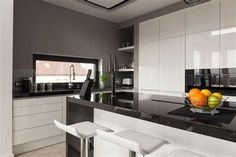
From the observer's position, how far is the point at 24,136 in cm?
232

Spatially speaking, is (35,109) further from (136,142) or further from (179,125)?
(179,125)

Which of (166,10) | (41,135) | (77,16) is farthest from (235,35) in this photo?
(41,135)

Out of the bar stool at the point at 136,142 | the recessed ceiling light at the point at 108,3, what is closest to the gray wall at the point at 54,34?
the recessed ceiling light at the point at 108,3

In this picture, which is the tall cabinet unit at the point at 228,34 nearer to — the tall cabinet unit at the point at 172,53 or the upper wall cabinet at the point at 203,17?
the upper wall cabinet at the point at 203,17

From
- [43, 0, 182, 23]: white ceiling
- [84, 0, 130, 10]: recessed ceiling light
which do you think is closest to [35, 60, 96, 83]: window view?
[43, 0, 182, 23]: white ceiling

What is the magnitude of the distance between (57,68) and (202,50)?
273 centimetres

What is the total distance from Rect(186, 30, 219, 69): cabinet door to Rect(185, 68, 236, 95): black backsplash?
0.31 feet

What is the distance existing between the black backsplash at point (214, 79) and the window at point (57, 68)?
7.23 feet

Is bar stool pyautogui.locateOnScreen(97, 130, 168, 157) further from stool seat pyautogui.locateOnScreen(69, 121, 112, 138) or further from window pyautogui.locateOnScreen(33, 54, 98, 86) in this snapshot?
window pyautogui.locateOnScreen(33, 54, 98, 86)

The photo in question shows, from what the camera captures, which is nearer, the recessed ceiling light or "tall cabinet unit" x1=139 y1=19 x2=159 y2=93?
the recessed ceiling light

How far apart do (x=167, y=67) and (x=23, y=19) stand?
106 inches

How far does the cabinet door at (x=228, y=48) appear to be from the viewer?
7.70 feet

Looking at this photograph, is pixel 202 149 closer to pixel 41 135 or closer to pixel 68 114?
pixel 68 114

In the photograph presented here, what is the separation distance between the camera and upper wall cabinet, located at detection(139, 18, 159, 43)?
10.9ft
